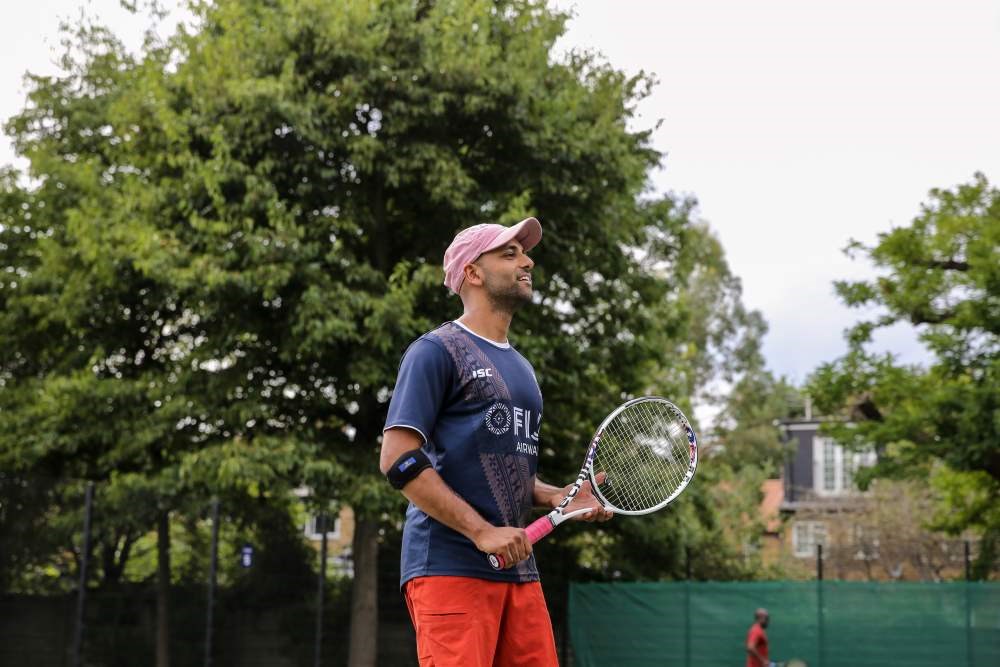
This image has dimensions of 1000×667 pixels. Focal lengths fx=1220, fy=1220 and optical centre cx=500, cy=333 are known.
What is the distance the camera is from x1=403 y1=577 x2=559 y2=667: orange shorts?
3846 millimetres

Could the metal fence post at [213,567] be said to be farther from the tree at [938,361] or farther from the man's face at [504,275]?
the man's face at [504,275]

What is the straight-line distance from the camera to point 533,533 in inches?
155

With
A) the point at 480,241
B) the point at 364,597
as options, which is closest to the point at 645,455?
the point at 480,241

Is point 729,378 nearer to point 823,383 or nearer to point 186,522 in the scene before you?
point 823,383

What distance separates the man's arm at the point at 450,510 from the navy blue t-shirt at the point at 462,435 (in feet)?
0.23

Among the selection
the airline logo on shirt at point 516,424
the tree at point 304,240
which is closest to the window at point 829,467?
the tree at point 304,240

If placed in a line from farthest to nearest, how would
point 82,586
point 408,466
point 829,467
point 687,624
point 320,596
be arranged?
point 829,467 → point 687,624 → point 320,596 → point 82,586 → point 408,466

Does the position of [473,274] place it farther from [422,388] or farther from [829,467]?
[829,467]

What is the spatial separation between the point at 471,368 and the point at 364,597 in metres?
15.6

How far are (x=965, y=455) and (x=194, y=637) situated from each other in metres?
12.0

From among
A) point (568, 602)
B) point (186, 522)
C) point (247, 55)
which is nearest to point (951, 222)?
point (568, 602)

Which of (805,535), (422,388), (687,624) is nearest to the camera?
(422,388)

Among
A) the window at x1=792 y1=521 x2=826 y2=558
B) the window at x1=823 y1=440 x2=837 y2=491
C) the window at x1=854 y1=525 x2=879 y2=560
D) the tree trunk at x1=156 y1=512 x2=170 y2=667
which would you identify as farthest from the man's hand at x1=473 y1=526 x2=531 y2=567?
the window at x1=823 y1=440 x2=837 y2=491

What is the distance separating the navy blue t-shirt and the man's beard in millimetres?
140
